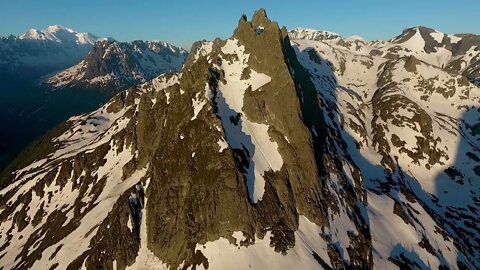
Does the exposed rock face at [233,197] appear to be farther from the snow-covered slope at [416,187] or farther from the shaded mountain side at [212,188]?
the snow-covered slope at [416,187]

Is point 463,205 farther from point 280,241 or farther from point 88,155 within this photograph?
point 88,155

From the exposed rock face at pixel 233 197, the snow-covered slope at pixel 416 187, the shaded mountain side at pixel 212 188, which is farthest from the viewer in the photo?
the snow-covered slope at pixel 416 187

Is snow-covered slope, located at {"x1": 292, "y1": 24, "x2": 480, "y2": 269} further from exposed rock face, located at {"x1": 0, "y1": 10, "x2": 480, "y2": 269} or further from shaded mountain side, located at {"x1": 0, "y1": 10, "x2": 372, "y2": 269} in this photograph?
shaded mountain side, located at {"x1": 0, "y1": 10, "x2": 372, "y2": 269}

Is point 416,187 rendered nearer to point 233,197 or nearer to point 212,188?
point 233,197

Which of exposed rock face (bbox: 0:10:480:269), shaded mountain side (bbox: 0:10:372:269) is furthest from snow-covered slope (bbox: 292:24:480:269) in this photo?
shaded mountain side (bbox: 0:10:372:269)

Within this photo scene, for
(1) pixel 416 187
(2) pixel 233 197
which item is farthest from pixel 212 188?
(1) pixel 416 187

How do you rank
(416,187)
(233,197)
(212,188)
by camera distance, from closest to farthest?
(233,197) → (212,188) → (416,187)

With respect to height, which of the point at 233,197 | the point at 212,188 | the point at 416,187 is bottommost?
the point at 416,187

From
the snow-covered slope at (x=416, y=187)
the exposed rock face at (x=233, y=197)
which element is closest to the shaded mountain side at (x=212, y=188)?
the exposed rock face at (x=233, y=197)

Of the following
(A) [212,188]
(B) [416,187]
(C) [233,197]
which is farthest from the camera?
(B) [416,187]
